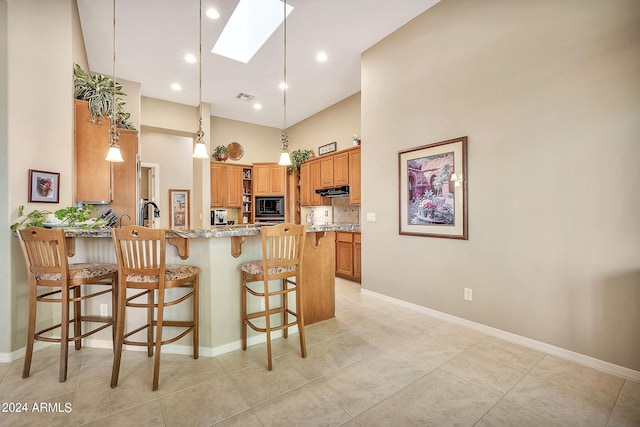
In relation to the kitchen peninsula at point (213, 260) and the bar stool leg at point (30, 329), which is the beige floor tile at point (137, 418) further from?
the bar stool leg at point (30, 329)

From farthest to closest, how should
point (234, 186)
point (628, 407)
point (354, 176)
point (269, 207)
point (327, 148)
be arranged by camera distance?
point (269, 207) < point (234, 186) < point (327, 148) < point (354, 176) < point (628, 407)

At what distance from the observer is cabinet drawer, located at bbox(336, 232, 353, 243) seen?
15.7 feet

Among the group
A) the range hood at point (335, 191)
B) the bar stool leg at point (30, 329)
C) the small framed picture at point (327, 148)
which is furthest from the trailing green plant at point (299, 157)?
the bar stool leg at point (30, 329)

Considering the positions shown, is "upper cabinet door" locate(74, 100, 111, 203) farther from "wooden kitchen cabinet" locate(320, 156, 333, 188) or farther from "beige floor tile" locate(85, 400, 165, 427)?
"wooden kitchen cabinet" locate(320, 156, 333, 188)

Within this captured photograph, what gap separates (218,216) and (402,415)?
18.4ft

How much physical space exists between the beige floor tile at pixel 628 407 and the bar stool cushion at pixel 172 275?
9.19 feet

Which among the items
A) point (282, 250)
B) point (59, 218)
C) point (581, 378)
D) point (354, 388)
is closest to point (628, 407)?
point (581, 378)

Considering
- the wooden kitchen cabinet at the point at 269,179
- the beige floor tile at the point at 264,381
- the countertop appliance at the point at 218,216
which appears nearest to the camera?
the beige floor tile at the point at 264,381

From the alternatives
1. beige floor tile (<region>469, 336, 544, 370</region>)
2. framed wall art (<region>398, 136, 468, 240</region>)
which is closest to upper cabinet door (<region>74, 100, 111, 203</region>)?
framed wall art (<region>398, 136, 468, 240</region>)

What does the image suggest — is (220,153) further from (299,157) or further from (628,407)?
(628,407)

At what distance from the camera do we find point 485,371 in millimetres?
2047

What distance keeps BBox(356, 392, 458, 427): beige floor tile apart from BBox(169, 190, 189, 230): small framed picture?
20.8ft

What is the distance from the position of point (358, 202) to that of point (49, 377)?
410 centimetres

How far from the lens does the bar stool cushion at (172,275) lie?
191 cm
